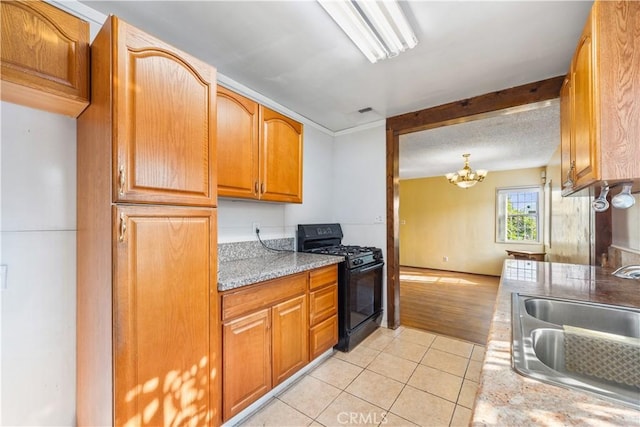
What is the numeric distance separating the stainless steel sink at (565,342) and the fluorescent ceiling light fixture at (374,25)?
62.1 inches

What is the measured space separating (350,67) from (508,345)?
6.44ft

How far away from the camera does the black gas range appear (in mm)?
2400

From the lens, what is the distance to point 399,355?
240 centimetres

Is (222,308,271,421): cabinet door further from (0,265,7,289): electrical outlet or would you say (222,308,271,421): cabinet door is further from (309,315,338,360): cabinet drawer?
(0,265,7,289): electrical outlet

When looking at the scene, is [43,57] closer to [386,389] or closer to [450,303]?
[386,389]

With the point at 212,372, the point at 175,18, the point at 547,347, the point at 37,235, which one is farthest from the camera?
the point at 175,18

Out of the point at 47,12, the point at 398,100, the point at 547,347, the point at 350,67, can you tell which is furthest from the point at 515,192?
the point at 47,12

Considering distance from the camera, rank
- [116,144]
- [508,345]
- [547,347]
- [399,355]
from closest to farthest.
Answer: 1. [508,345]
2. [547,347]
3. [116,144]
4. [399,355]

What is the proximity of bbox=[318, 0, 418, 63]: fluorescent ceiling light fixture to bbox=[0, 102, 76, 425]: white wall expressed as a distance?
1.55m

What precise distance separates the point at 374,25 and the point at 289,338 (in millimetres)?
2082

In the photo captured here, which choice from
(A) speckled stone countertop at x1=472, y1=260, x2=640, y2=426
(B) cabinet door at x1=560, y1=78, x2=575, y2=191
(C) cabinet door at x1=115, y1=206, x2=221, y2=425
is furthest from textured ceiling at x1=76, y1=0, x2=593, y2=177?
(A) speckled stone countertop at x1=472, y1=260, x2=640, y2=426

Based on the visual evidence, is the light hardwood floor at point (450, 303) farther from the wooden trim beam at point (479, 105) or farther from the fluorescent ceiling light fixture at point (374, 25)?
Answer: the fluorescent ceiling light fixture at point (374, 25)

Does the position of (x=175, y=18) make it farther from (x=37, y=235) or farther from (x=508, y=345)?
(x=508, y=345)

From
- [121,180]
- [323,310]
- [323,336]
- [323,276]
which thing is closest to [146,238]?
[121,180]
